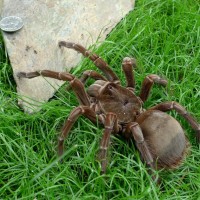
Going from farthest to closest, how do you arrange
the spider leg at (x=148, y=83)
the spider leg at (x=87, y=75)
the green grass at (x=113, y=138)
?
the spider leg at (x=87, y=75) → the spider leg at (x=148, y=83) → the green grass at (x=113, y=138)

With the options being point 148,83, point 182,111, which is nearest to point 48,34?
point 148,83

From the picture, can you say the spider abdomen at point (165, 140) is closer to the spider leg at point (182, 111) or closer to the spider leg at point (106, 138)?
the spider leg at point (182, 111)

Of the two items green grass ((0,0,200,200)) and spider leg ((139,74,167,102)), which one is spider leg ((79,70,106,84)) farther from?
spider leg ((139,74,167,102))

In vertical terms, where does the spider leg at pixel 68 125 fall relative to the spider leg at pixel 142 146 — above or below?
above

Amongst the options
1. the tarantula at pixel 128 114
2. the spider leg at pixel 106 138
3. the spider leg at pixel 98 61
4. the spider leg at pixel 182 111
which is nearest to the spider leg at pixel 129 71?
the tarantula at pixel 128 114

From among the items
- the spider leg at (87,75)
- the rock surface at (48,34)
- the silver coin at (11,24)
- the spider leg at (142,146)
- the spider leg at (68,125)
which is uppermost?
the silver coin at (11,24)

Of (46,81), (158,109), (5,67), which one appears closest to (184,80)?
(158,109)

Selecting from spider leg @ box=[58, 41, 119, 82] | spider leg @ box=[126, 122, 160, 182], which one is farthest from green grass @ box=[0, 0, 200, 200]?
spider leg @ box=[58, 41, 119, 82]
